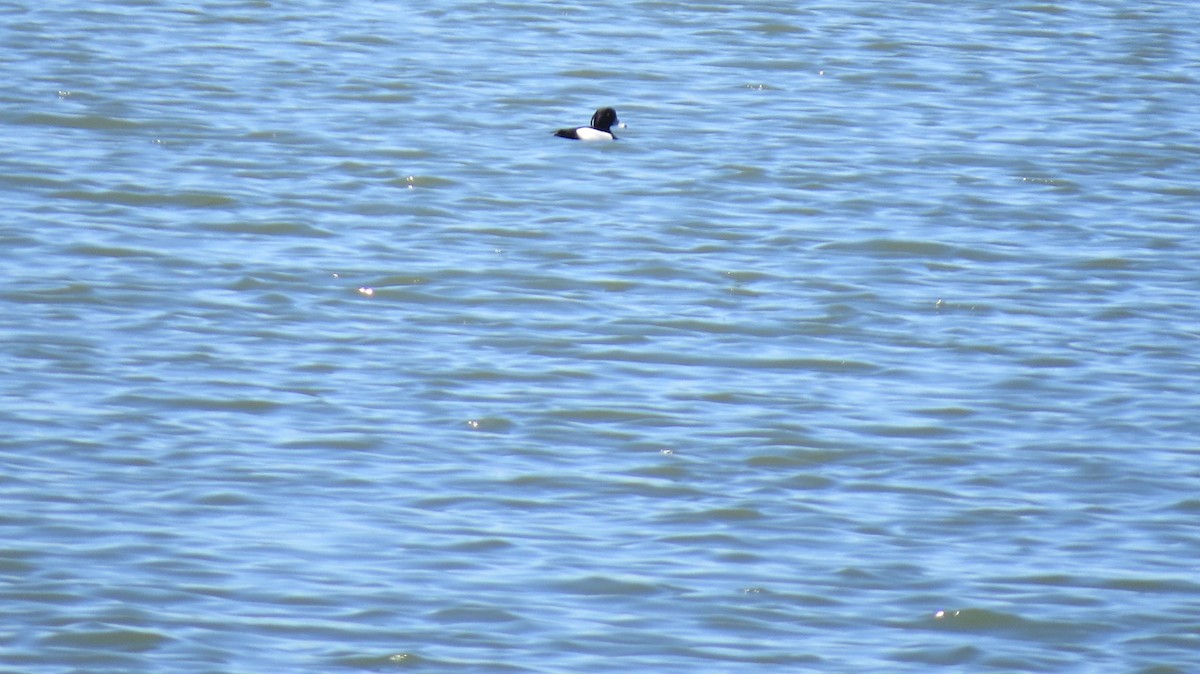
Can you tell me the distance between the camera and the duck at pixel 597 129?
1377cm

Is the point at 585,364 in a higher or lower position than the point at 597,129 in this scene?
higher

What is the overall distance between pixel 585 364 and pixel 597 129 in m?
5.18

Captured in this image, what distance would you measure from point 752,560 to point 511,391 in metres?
1.99

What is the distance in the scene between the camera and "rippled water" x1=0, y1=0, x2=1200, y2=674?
6.26m

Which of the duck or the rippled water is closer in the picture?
the rippled water

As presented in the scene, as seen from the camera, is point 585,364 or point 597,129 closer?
point 585,364

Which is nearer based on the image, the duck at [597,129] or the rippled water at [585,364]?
the rippled water at [585,364]

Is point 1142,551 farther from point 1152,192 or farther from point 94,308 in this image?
point 1152,192

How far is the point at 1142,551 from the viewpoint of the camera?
6.98m

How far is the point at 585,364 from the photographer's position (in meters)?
8.94

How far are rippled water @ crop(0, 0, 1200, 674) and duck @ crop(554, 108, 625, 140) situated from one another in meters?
0.08

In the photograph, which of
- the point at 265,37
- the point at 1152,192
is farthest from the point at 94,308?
the point at 265,37

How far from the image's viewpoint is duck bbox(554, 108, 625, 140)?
45.2ft

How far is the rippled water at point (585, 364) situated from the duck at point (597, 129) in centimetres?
8
